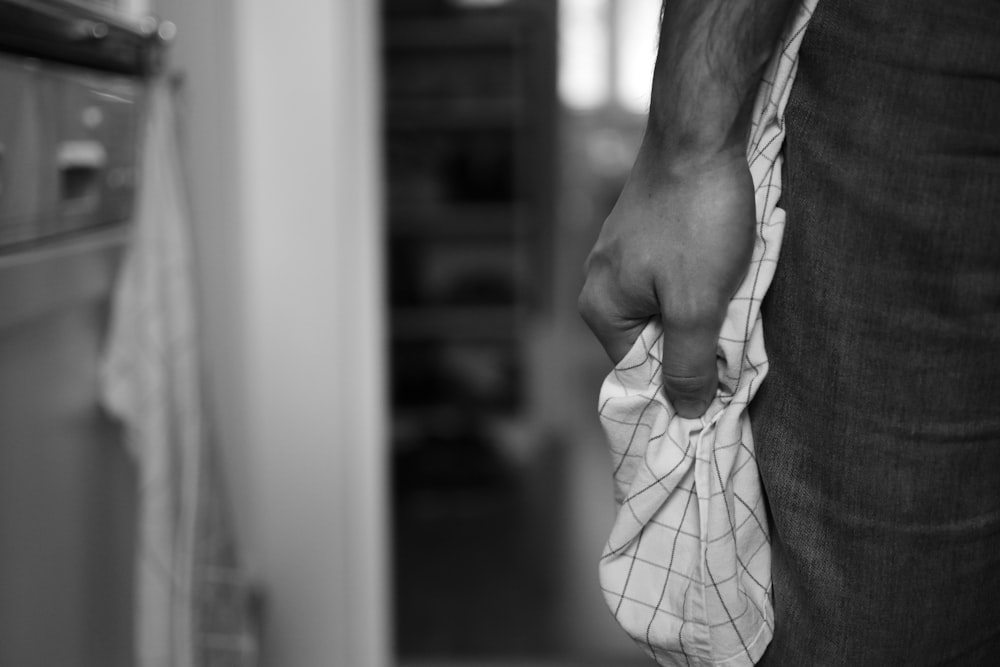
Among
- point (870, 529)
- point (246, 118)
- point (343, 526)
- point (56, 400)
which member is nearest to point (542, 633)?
point (343, 526)

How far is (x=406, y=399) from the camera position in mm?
3873

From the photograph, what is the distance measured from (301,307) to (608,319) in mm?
1014

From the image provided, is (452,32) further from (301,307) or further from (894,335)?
(894,335)

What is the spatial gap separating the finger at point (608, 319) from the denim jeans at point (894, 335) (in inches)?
4.1

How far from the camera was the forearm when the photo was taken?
0.68 m

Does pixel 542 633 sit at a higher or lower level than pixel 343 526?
lower

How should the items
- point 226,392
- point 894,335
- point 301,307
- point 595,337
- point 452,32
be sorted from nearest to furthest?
point 894,335 → point 595,337 → point 226,392 → point 301,307 → point 452,32

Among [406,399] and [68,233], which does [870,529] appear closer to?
[68,233]

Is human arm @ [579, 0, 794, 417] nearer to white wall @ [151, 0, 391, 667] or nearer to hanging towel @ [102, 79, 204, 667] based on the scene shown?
hanging towel @ [102, 79, 204, 667]

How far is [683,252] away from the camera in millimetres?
693

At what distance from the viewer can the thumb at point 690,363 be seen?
707 mm

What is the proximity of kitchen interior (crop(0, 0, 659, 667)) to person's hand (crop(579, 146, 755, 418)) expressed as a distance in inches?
14.3

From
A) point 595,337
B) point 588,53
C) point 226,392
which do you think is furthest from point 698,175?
point 588,53

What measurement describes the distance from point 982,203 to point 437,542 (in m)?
2.58
